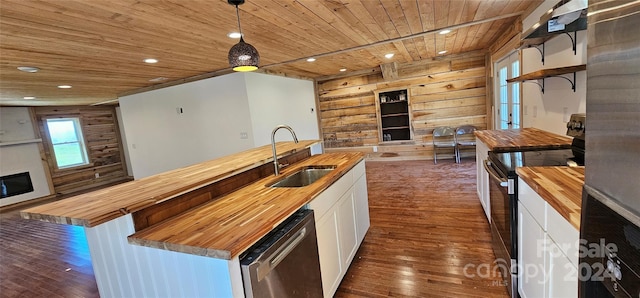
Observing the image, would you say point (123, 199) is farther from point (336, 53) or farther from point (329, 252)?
point (336, 53)

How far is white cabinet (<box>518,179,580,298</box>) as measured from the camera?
→ 104cm

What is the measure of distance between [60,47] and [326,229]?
3.12 metres

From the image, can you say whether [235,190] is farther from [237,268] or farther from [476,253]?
[476,253]

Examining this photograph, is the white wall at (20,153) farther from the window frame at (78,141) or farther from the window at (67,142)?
the window at (67,142)

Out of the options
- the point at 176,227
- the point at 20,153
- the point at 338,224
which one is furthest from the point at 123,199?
the point at 20,153

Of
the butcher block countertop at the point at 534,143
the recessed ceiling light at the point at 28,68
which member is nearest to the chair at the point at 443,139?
the butcher block countertop at the point at 534,143

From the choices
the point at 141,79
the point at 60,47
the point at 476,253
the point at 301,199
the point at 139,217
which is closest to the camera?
the point at 139,217

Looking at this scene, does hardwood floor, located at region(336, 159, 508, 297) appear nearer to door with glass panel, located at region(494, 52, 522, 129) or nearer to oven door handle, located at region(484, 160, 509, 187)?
oven door handle, located at region(484, 160, 509, 187)

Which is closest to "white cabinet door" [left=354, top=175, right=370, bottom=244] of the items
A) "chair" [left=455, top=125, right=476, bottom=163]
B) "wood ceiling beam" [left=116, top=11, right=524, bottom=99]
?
"wood ceiling beam" [left=116, top=11, right=524, bottom=99]

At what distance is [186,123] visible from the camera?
5199 millimetres

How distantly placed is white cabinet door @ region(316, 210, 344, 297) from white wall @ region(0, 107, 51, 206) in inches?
326

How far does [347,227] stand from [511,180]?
115 cm

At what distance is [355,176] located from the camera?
2531 millimetres

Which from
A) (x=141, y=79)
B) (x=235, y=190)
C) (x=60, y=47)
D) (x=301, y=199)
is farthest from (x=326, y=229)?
(x=141, y=79)
